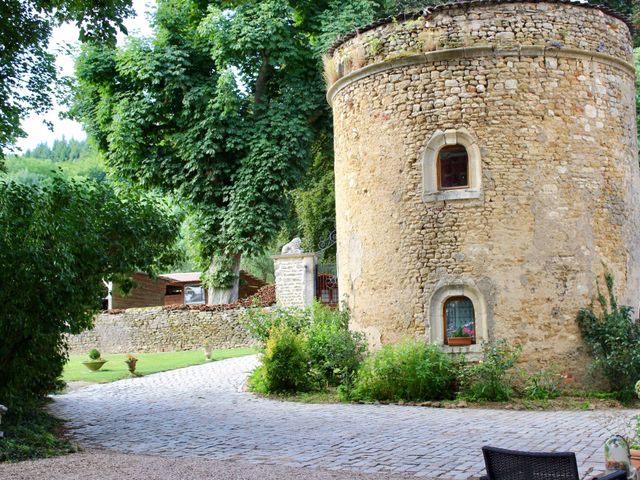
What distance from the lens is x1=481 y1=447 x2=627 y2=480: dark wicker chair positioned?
437cm

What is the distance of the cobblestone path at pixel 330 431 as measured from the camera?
7.78m

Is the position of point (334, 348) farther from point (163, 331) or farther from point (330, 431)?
point (163, 331)

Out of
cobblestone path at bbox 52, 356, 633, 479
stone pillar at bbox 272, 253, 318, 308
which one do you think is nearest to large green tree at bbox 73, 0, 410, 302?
stone pillar at bbox 272, 253, 318, 308

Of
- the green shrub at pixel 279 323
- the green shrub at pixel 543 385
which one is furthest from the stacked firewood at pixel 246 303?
the green shrub at pixel 543 385

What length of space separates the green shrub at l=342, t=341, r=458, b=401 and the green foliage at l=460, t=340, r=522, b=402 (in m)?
0.33

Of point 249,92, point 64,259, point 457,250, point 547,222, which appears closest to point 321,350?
point 457,250

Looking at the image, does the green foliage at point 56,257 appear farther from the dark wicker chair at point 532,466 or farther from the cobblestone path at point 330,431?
the dark wicker chair at point 532,466

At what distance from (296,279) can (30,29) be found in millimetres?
11855

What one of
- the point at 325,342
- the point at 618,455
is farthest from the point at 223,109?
the point at 618,455

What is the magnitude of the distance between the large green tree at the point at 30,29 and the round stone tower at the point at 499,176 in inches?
216

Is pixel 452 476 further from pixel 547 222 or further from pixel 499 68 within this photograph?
pixel 499 68

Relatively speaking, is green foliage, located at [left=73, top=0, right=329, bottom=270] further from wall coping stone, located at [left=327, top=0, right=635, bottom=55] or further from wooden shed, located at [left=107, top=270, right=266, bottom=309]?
wall coping stone, located at [left=327, top=0, right=635, bottom=55]

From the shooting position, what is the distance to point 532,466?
14.6 ft

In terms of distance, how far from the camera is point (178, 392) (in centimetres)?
1504
